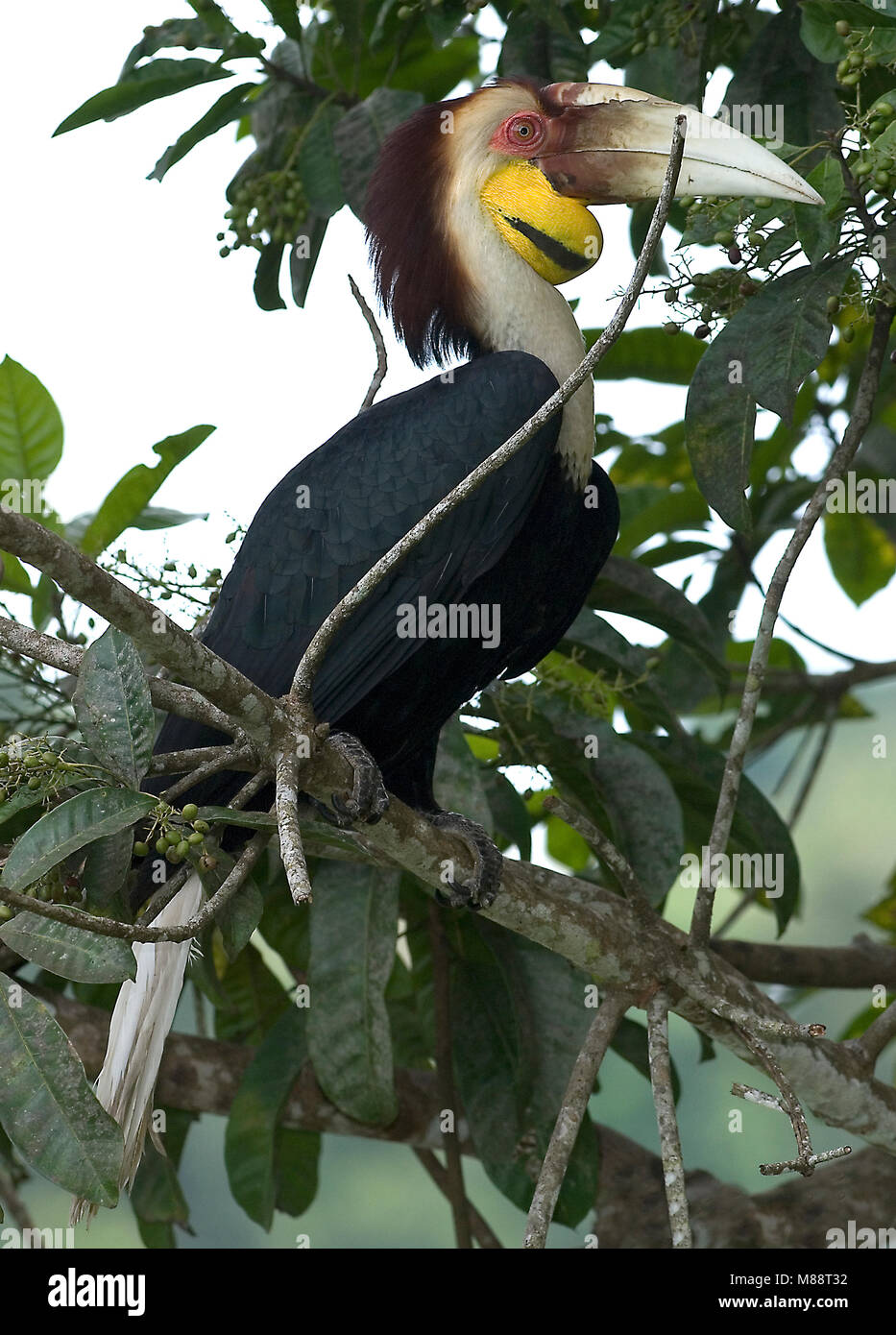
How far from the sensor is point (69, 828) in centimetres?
131

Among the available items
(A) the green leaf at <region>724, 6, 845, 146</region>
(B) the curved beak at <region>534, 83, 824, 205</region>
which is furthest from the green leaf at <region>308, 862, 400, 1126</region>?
(A) the green leaf at <region>724, 6, 845, 146</region>

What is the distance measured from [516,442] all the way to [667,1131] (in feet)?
2.70

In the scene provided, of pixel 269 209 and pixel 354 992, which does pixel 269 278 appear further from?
pixel 354 992

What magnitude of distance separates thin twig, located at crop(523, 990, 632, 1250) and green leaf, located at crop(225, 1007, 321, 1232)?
67 cm

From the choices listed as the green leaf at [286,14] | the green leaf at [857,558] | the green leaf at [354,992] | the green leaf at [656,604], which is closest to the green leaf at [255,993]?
the green leaf at [354,992]

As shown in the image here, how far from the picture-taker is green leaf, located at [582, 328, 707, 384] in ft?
8.98

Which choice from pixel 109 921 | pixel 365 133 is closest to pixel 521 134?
pixel 365 133

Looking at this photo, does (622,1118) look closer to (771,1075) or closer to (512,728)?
(512,728)

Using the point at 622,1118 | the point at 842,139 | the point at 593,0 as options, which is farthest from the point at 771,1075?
the point at 622,1118

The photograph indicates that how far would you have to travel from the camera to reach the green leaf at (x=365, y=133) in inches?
89.0

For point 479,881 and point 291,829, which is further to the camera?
point 479,881

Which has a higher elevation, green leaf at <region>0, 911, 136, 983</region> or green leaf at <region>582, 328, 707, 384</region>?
green leaf at <region>582, 328, 707, 384</region>

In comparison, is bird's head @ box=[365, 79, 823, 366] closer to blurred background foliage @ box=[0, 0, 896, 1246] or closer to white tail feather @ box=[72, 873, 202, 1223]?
blurred background foliage @ box=[0, 0, 896, 1246]

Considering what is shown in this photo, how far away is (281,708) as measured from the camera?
4.59ft
